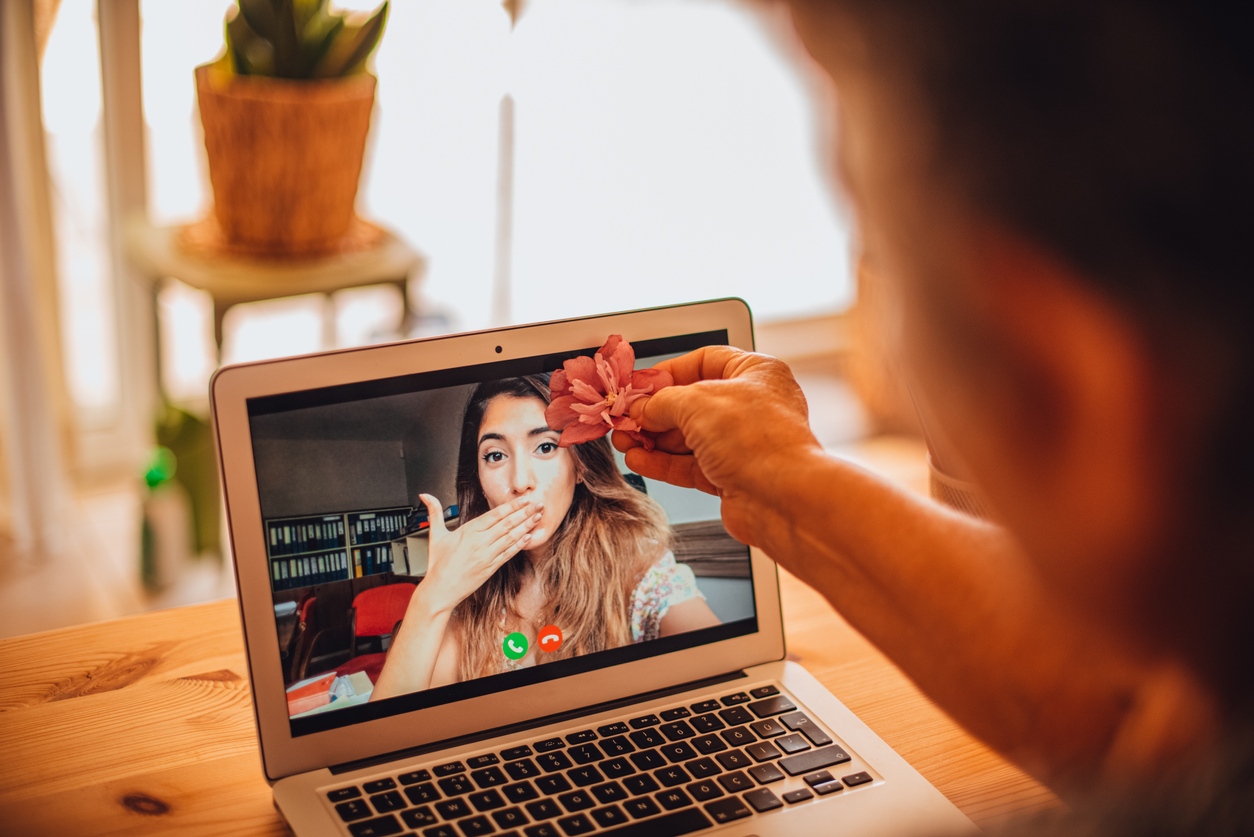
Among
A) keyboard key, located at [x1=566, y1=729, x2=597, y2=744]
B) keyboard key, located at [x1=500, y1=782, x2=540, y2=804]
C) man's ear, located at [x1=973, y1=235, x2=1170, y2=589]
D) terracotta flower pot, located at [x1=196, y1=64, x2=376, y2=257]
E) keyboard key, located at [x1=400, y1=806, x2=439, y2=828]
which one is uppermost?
terracotta flower pot, located at [x1=196, y1=64, x2=376, y2=257]

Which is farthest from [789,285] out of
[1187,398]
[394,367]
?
[1187,398]

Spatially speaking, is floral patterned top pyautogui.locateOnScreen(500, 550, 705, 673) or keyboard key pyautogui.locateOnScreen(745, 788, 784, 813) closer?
keyboard key pyautogui.locateOnScreen(745, 788, 784, 813)

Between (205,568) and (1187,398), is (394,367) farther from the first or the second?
(205,568)

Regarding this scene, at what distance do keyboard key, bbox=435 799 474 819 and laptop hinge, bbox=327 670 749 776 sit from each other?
0.07 meters

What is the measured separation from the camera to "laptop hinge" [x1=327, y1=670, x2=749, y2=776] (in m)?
0.75

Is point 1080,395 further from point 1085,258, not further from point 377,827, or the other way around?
point 377,827

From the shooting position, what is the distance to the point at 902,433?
2.93 m

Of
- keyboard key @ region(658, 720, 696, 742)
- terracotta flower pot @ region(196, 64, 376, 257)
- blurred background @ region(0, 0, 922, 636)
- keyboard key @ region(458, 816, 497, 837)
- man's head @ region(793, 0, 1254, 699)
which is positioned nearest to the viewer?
man's head @ region(793, 0, 1254, 699)

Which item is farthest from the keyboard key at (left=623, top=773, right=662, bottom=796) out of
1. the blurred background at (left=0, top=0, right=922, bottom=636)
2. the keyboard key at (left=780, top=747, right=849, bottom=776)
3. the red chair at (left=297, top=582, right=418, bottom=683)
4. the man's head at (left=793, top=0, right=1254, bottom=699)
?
the blurred background at (left=0, top=0, right=922, bottom=636)

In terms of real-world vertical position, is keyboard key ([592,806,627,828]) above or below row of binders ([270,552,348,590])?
below

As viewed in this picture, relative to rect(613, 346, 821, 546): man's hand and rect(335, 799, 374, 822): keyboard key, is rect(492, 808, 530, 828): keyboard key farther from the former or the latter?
rect(613, 346, 821, 546): man's hand

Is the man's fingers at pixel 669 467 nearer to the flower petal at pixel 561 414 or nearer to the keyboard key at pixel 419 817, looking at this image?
the flower petal at pixel 561 414

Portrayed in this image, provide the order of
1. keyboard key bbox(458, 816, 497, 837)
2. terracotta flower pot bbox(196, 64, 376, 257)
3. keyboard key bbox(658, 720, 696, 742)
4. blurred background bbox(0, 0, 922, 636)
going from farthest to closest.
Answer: blurred background bbox(0, 0, 922, 636) < terracotta flower pot bbox(196, 64, 376, 257) < keyboard key bbox(658, 720, 696, 742) < keyboard key bbox(458, 816, 497, 837)

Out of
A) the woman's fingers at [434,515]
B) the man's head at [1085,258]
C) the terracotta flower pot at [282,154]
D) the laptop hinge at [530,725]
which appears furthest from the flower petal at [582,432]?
the terracotta flower pot at [282,154]
